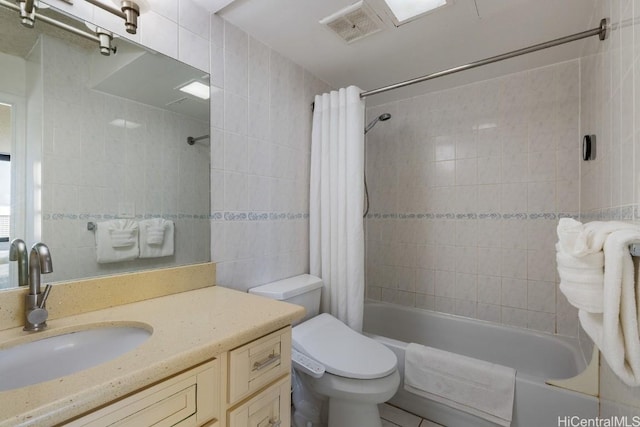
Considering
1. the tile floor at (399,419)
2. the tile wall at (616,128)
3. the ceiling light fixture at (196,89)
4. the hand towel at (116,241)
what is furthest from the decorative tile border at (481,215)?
the hand towel at (116,241)

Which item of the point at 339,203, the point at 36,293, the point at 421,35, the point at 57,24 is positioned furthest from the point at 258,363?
the point at 421,35

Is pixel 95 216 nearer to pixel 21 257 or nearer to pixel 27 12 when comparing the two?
pixel 21 257

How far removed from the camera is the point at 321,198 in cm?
198

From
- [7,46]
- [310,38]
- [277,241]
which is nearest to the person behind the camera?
[7,46]

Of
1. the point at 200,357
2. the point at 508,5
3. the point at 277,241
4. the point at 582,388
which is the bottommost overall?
the point at 582,388

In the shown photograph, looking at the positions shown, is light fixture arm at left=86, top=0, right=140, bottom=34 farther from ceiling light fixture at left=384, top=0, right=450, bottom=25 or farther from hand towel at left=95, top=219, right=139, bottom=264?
ceiling light fixture at left=384, top=0, right=450, bottom=25

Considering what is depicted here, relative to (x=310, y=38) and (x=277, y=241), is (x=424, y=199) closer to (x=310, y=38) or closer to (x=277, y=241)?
(x=277, y=241)

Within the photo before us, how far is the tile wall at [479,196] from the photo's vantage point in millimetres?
1928

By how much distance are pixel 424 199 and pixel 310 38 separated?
1.49 m

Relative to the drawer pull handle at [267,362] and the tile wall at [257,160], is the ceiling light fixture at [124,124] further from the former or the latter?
the drawer pull handle at [267,362]

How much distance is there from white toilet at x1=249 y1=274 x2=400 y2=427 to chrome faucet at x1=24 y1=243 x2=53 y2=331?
0.88 meters

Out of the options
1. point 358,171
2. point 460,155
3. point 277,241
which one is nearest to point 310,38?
point 358,171

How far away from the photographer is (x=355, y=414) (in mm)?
1373

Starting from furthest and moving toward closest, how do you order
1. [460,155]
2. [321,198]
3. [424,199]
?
[424,199]
[460,155]
[321,198]
